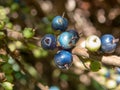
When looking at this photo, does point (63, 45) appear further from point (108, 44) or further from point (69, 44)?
point (108, 44)

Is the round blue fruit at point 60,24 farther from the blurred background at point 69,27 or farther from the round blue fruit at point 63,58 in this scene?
the blurred background at point 69,27

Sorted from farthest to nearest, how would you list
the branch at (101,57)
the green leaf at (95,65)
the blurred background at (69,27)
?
the blurred background at (69,27), the green leaf at (95,65), the branch at (101,57)

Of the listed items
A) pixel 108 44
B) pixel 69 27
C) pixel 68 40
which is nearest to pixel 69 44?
pixel 68 40

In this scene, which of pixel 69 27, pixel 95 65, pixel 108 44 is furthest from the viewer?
pixel 69 27

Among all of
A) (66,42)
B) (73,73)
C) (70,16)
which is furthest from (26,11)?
(66,42)

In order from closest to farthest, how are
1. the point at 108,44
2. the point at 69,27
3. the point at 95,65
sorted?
the point at 108,44 → the point at 95,65 → the point at 69,27

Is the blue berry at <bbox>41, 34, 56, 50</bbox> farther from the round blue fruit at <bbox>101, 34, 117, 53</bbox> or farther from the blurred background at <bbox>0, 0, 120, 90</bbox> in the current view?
the blurred background at <bbox>0, 0, 120, 90</bbox>

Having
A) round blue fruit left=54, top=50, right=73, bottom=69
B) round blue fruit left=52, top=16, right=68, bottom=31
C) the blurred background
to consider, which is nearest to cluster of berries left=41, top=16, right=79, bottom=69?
round blue fruit left=54, top=50, right=73, bottom=69

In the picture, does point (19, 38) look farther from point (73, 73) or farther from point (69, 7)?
point (69, 7)

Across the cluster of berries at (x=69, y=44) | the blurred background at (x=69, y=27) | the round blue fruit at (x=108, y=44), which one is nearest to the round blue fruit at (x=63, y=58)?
the cluster of berries at (x=69, y=44)
